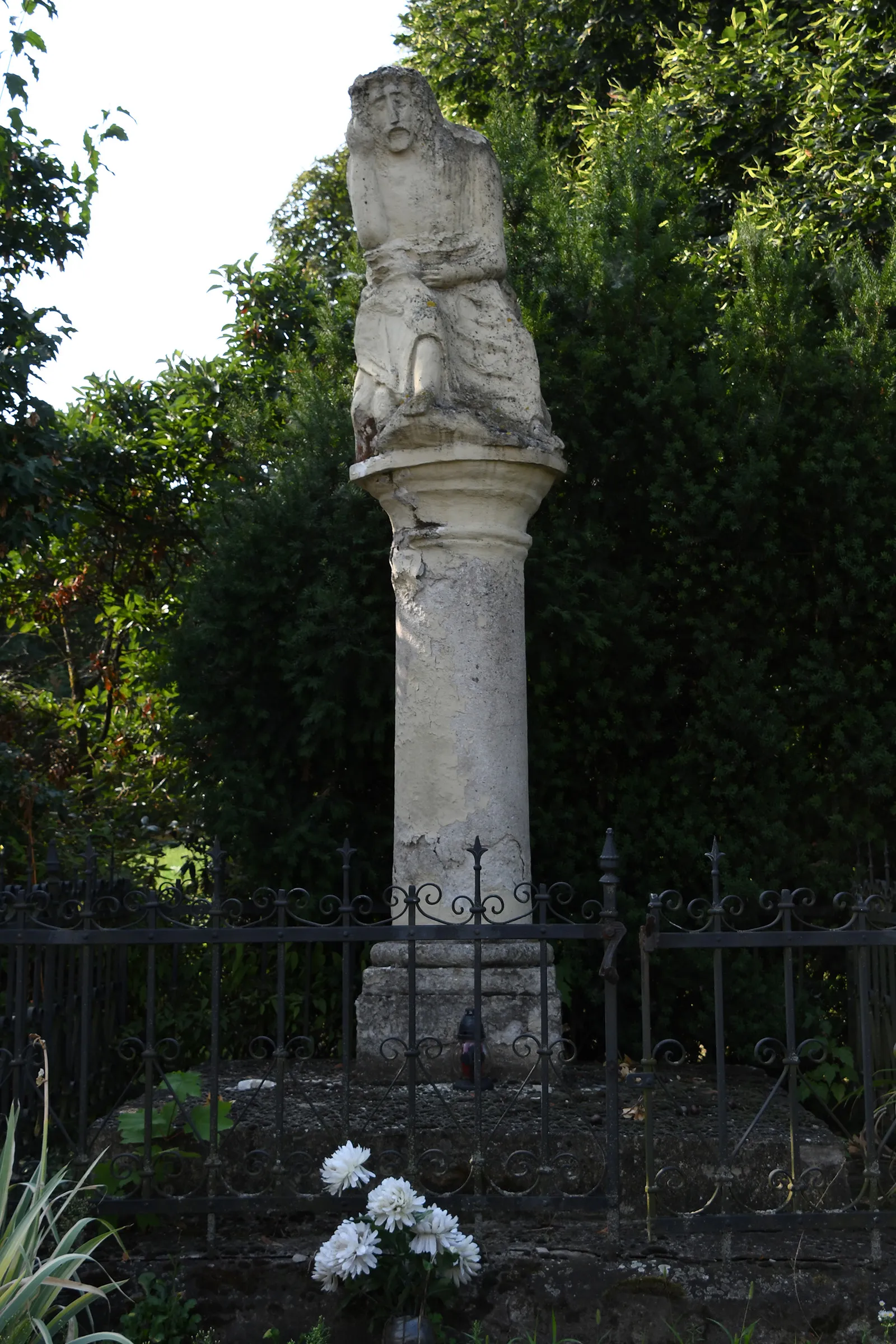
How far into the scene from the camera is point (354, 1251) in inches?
138

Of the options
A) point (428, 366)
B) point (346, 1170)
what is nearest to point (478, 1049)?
point (346, 1170)

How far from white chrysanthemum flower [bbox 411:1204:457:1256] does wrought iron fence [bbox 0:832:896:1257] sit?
0.33 meters

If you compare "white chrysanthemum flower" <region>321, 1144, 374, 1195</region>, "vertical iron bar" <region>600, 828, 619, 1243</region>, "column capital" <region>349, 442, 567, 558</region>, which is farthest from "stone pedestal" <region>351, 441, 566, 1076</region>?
"white chrysanthemum flower" <region>321, 1144, 374, 1195</region>

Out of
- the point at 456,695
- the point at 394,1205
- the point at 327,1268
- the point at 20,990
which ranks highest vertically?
the point at 456,695

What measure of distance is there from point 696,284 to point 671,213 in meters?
0.62

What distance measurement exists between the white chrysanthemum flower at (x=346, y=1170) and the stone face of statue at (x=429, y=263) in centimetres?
309

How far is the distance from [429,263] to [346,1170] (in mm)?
3898

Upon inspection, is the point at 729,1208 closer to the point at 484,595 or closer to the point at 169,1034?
the point at 484,595

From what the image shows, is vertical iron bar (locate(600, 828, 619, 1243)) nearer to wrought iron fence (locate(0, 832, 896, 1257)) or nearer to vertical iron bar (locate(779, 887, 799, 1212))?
wrought iron fence (locate(0, 832, 896, 1257))

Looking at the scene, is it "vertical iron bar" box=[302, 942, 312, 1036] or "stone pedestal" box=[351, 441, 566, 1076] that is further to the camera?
"vertical iron bar" box=[302, 942, 312, 1036]

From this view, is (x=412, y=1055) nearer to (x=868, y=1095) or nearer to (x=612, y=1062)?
(x=612, y=1062)

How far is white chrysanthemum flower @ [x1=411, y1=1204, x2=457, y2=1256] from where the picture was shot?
11.7 ft

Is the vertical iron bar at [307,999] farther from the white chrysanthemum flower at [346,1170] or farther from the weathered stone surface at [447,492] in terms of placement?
the white chrysanthemum flower at [346,1170]

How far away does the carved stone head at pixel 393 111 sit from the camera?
5938 mm
